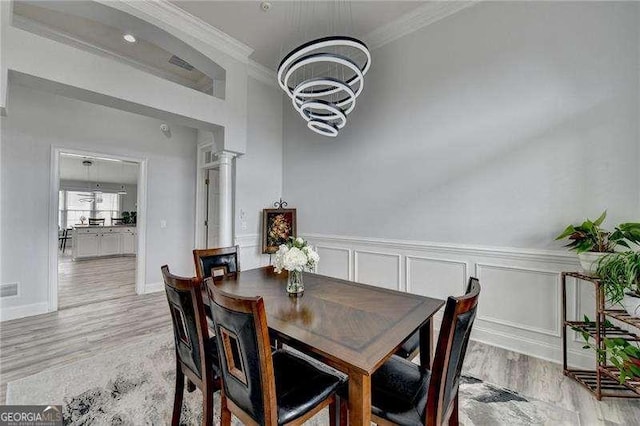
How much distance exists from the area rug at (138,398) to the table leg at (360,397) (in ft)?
2.83

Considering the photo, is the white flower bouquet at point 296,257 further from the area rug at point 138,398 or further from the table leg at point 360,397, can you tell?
the area rug at point 138,398

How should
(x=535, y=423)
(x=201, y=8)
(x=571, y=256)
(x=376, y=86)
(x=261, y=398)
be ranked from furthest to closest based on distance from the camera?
(x=376, y=86), (x=201, y=8), (x=571, y=256), (x=535, y=423), (x=261, y=398)

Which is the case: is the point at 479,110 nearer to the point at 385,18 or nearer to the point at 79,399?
the point at 385,18

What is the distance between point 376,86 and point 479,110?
134 cm

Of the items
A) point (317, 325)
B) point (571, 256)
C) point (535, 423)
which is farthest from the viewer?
point (571, 256)

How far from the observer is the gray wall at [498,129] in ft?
7.39

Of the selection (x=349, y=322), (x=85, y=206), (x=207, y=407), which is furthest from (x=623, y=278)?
(x=85, y=206)

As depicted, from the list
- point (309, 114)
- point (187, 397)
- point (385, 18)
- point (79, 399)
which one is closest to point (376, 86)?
point (385, 18)

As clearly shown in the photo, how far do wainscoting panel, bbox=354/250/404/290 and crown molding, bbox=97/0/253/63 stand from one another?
10.7ft

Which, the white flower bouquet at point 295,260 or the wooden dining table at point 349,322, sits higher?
the white flower bouquet at point 295,260

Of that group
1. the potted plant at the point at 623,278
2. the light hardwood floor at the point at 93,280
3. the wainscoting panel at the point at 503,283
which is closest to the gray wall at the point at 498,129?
the wainscoting panel at the point at 503,283

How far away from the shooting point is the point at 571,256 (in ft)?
7.80

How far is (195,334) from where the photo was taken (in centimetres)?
145

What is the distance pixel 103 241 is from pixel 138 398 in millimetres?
7856
